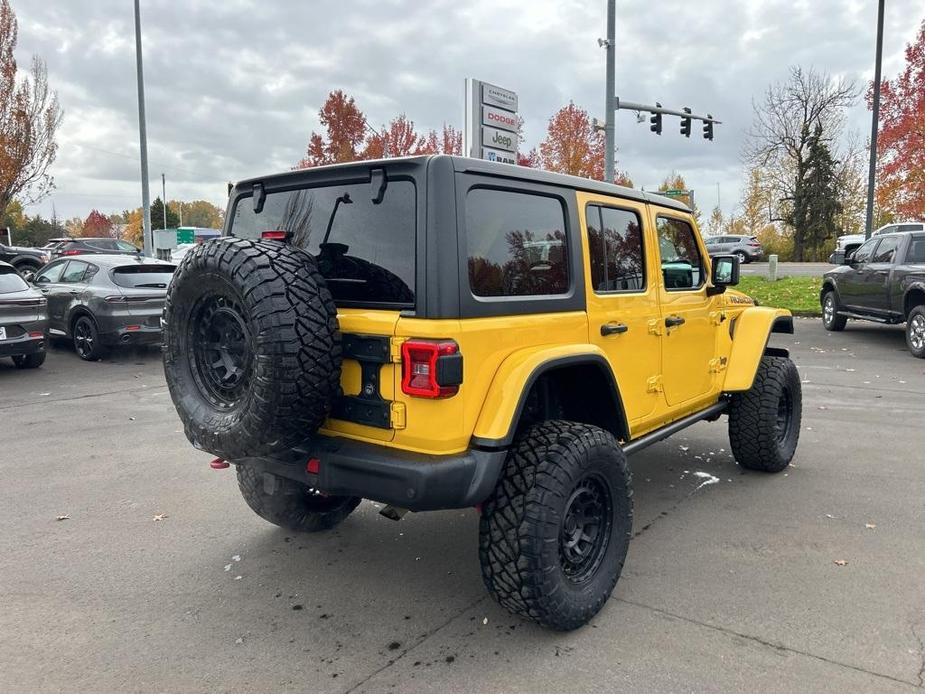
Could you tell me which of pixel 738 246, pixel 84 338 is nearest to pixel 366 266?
pixel 84 338

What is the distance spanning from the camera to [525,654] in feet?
9.37

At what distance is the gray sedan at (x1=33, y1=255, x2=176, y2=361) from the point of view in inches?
396

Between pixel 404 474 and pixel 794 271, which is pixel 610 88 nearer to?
pixel 794 271

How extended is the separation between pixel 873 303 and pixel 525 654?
1061 centimetres

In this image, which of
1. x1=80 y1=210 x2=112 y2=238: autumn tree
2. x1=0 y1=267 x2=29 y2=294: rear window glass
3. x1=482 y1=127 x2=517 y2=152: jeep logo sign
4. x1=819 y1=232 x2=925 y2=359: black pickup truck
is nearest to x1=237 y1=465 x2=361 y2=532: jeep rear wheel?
x1=0 y1=267 x2=29 y2=294: rear window glass

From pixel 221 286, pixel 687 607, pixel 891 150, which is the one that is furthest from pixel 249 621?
pixel 891 150

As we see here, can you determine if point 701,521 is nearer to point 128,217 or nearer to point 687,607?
point 687,607

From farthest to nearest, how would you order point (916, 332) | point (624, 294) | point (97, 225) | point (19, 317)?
point (97, 225) → point (916, 332) → point (19, 317) → point (624, 294)

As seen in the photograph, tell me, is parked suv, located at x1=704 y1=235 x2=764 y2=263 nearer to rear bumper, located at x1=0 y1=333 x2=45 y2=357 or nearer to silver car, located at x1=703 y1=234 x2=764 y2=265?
silver car, located at x1=703 y1=234 x2=764 y2=265

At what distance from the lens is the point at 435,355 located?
8.66 feet

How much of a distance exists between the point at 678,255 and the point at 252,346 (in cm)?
280

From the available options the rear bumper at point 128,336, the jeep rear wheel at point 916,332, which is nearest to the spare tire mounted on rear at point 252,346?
the rear bumper at point 128,336

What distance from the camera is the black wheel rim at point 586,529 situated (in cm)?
304

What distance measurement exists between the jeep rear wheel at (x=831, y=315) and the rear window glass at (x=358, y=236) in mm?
11749
